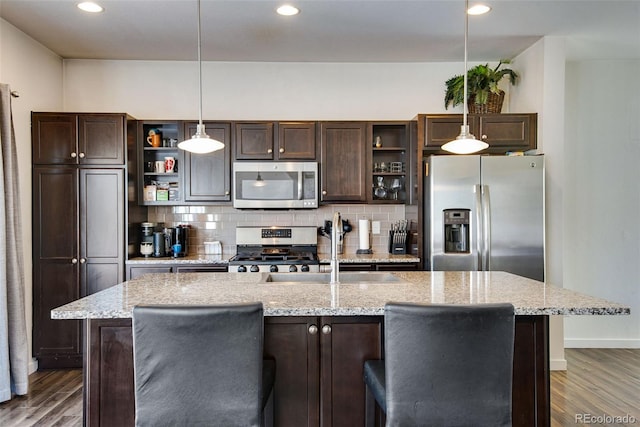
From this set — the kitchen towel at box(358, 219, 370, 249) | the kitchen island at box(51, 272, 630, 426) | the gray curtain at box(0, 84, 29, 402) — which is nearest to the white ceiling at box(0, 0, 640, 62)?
the gray curtain at box(0, 84, 29, 402)

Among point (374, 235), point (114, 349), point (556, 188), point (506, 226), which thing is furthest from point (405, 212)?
point (114, 349)


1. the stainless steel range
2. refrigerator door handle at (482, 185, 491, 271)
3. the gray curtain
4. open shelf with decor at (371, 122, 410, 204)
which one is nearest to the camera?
the gray curtain

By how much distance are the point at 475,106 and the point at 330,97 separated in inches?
54.9

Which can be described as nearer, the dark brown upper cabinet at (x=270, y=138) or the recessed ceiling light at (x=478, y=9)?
the recessed ceiling light at (x=478, y=9)

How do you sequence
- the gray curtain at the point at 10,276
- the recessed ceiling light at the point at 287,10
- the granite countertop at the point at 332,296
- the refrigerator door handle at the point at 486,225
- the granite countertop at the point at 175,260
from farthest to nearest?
1. the granite countertop at the point at 175,260
2. the refrigerator door handle at the point at 486,225
3. the recessed ceiling light at the point at 287,10
4. the gray curtain at the point at 10,276
5. the granite countertop at the point at 332,296

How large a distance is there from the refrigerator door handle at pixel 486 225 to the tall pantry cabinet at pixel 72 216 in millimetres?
3013

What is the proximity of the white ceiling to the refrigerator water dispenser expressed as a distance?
150cm

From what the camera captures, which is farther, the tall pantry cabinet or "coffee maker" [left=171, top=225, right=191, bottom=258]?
"coffee maker" [left=171, top=225, right=191, bottom=258]

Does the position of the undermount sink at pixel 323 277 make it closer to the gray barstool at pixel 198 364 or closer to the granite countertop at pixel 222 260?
the granite countertop at pixel 222 260

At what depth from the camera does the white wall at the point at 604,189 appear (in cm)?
431

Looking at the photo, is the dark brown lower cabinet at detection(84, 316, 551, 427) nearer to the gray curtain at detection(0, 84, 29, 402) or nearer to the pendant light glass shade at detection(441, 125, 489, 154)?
the pendant light glass shade at detection(441, 125, 489, 154)

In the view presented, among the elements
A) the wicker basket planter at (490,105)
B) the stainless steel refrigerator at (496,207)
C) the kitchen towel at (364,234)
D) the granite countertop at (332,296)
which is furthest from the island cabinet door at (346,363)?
the wicker basket planter at (490,105)

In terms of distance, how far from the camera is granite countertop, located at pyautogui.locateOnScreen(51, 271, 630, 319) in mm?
1788

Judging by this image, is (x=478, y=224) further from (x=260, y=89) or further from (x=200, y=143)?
(x=260, y=89)
